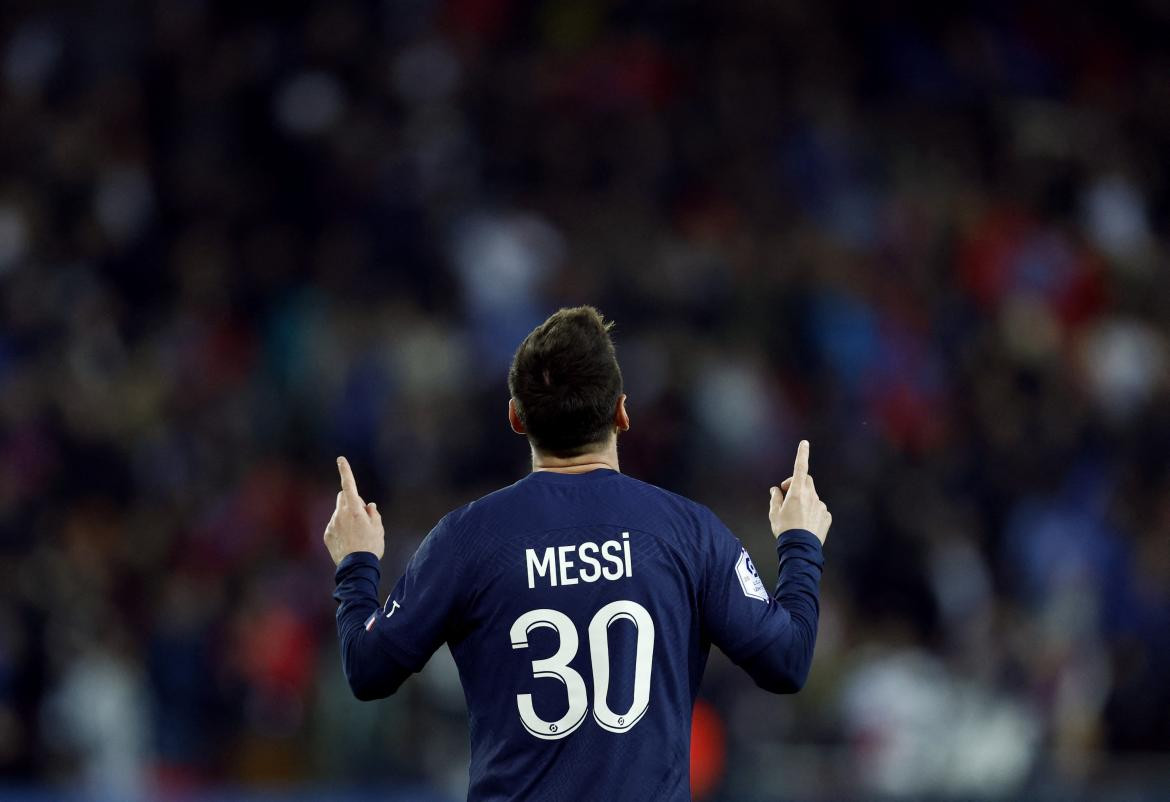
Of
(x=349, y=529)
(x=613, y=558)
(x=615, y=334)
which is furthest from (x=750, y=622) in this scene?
(x=615, y=334)

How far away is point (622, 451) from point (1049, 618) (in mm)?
2665

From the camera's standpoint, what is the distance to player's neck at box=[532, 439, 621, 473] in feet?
11.9

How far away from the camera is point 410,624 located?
135 inches

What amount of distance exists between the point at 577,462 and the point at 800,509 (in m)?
0.48

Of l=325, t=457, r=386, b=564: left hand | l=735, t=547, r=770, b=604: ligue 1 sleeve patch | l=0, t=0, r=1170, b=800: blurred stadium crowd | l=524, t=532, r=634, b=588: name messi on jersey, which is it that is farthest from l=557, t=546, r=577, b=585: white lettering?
l=0, t=0, r=1170, b=800: blurred stadium crowd

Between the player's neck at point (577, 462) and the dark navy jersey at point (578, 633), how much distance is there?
8cm

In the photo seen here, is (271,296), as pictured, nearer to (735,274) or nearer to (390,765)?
(735,274)

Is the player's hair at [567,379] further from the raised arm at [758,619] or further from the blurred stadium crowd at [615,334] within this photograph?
the blurred stadium crowd at [615,334]

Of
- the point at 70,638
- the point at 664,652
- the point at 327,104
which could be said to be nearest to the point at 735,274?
the point at 327,104

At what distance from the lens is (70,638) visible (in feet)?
32.9

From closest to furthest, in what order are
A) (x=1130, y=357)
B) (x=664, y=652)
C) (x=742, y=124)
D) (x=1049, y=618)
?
1. (x=664, y=652)
2. (x=1049, y=618)
3. (x=1130, y=357)
4. (x=742, y=124)

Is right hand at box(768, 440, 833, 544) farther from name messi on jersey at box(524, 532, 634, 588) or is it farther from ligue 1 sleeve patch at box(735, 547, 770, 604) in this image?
name messi on jersey at box(524, 532, 634, 588)

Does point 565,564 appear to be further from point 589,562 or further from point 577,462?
point 577,462

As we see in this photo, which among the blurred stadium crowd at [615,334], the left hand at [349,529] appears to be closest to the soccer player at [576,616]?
the left hand at [349,529]
